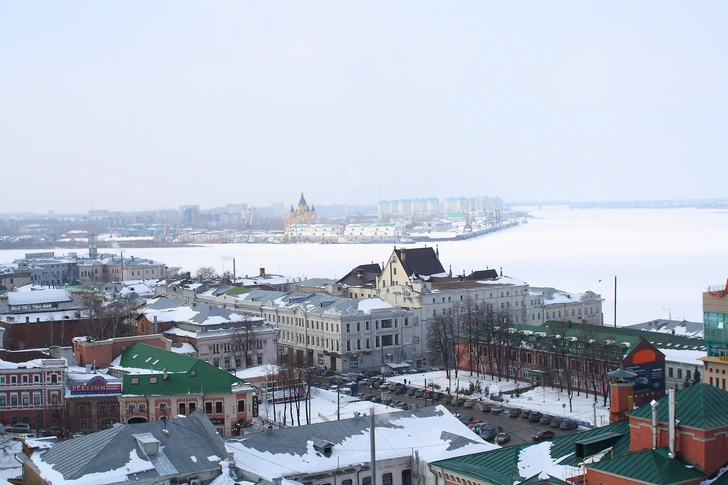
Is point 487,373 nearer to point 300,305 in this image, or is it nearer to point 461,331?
point 461,331

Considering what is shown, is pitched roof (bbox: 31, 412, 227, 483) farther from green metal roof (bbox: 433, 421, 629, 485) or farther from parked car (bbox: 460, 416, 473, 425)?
parked car (bbox: 460, 416, 473, 425)

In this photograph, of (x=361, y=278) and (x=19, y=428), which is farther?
(x=361, y=278)

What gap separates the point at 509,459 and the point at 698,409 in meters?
3.32

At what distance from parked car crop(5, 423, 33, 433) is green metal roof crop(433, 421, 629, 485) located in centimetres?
1520

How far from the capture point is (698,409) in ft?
40.1

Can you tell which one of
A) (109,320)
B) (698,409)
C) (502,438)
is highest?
(698,409)

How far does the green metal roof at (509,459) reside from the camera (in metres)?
13.6

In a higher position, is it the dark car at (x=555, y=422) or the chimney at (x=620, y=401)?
the chimney at (x=620, y=401)

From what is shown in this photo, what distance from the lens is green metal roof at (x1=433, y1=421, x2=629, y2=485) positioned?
13.6 metres

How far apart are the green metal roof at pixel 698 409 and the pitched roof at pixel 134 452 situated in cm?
799

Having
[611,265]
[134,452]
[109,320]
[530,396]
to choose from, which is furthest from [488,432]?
[611,265]

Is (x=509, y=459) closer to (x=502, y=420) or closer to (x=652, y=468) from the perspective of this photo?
(x=652, y=468)

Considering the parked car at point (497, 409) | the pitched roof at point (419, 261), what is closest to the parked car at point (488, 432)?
the parked car at point (497, 409)

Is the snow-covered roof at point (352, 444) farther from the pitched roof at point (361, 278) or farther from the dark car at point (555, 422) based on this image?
the pitched roof at point (361, 278)
